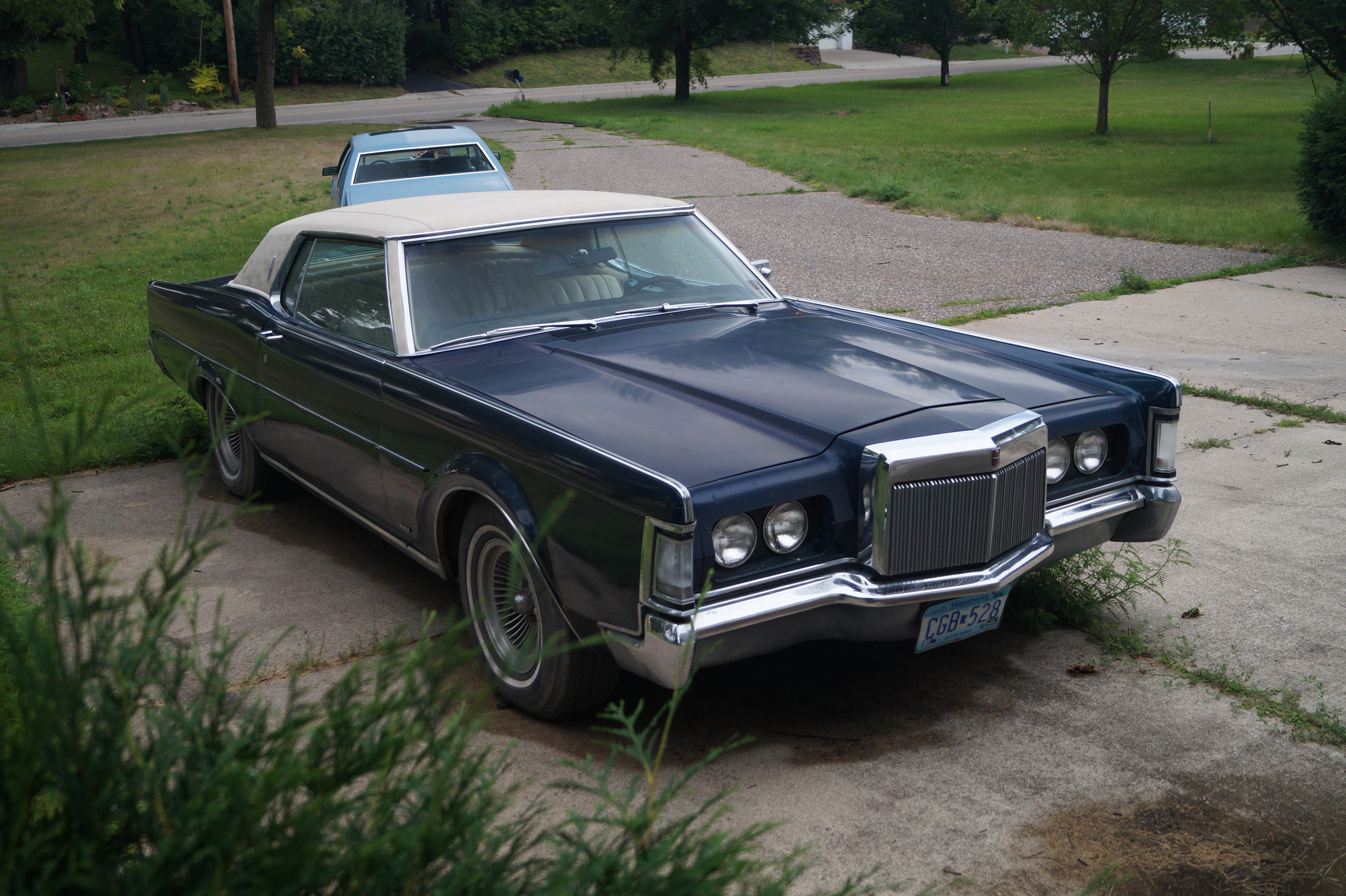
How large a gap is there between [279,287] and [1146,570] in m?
4.01

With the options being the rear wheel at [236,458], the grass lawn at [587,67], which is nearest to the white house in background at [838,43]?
the grass lawn at [587,67]

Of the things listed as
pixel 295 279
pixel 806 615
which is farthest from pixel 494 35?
pixel 806 615

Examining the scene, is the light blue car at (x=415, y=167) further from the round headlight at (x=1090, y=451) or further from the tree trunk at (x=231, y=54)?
the tree trunk at (x=231, y=54)

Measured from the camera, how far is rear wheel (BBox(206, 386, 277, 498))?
541 cm

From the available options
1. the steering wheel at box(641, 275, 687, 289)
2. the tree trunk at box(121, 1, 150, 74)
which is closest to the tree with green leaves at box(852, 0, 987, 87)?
the tree trunk at box(121, 1, 150, 74)

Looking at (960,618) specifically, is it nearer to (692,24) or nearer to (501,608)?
(501,608)

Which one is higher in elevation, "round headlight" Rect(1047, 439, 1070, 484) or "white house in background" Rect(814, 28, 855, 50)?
"white house in background" Rect(814, 28, 855, 50)

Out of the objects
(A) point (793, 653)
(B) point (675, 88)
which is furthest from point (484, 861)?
(B) point (675, 88)

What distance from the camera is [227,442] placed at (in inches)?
229

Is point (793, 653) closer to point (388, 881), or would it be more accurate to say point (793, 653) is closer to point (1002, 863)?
point (1002, 863)

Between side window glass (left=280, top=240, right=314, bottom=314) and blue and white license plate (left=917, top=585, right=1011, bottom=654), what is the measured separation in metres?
3.19

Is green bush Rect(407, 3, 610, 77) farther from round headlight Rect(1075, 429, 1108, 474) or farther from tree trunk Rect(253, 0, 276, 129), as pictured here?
round headlight Rect(1075, 429, 1108, 474)

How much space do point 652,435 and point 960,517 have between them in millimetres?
939

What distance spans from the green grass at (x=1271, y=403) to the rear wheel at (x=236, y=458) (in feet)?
18.2
